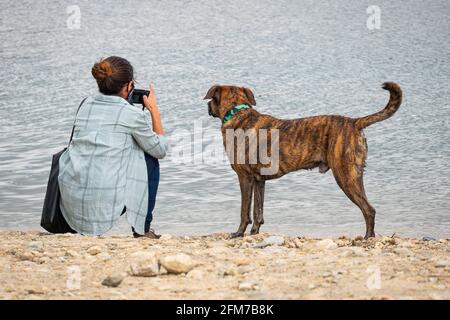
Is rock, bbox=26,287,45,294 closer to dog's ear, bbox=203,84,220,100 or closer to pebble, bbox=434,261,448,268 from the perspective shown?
pebble, bbox=434,261,448,268

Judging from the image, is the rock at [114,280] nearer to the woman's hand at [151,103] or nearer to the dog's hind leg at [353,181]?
the woman's hand at [151,103]

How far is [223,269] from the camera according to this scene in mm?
5598

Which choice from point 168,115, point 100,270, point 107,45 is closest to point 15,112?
point 168,115

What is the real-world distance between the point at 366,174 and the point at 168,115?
4046 millimetres

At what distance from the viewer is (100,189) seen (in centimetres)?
671

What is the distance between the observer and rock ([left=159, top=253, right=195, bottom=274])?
5.46 m

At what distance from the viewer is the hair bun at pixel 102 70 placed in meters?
6.71

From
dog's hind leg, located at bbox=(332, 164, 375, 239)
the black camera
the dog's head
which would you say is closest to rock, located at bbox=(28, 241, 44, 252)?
the black camera

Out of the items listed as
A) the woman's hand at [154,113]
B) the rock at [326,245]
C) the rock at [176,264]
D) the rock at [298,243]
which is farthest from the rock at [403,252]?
the woman's hand at [154,113]

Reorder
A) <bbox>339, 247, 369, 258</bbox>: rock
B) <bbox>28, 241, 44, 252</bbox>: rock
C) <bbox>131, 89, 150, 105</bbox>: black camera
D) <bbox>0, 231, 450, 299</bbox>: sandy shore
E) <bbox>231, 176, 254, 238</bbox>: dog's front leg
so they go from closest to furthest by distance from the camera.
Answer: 1. <bbox>0, 231, 450, 299</bbox>: sandy shore
2. <bbox>339, 247, 369, 258</bbox>: rock
3. <bbox>28, 241, 44, 252</bbox>: rock
4. <bbox>131, 89, 150, 105</bbox>: black camera
5. <bbox>231, 176, 254, 238</bbox>: dog's front leg

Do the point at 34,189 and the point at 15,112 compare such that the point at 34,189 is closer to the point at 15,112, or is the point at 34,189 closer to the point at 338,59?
the point at 15,112

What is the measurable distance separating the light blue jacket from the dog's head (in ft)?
2.66

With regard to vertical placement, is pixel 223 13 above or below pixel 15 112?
above

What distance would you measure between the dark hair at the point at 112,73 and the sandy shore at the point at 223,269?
3.78 feet
